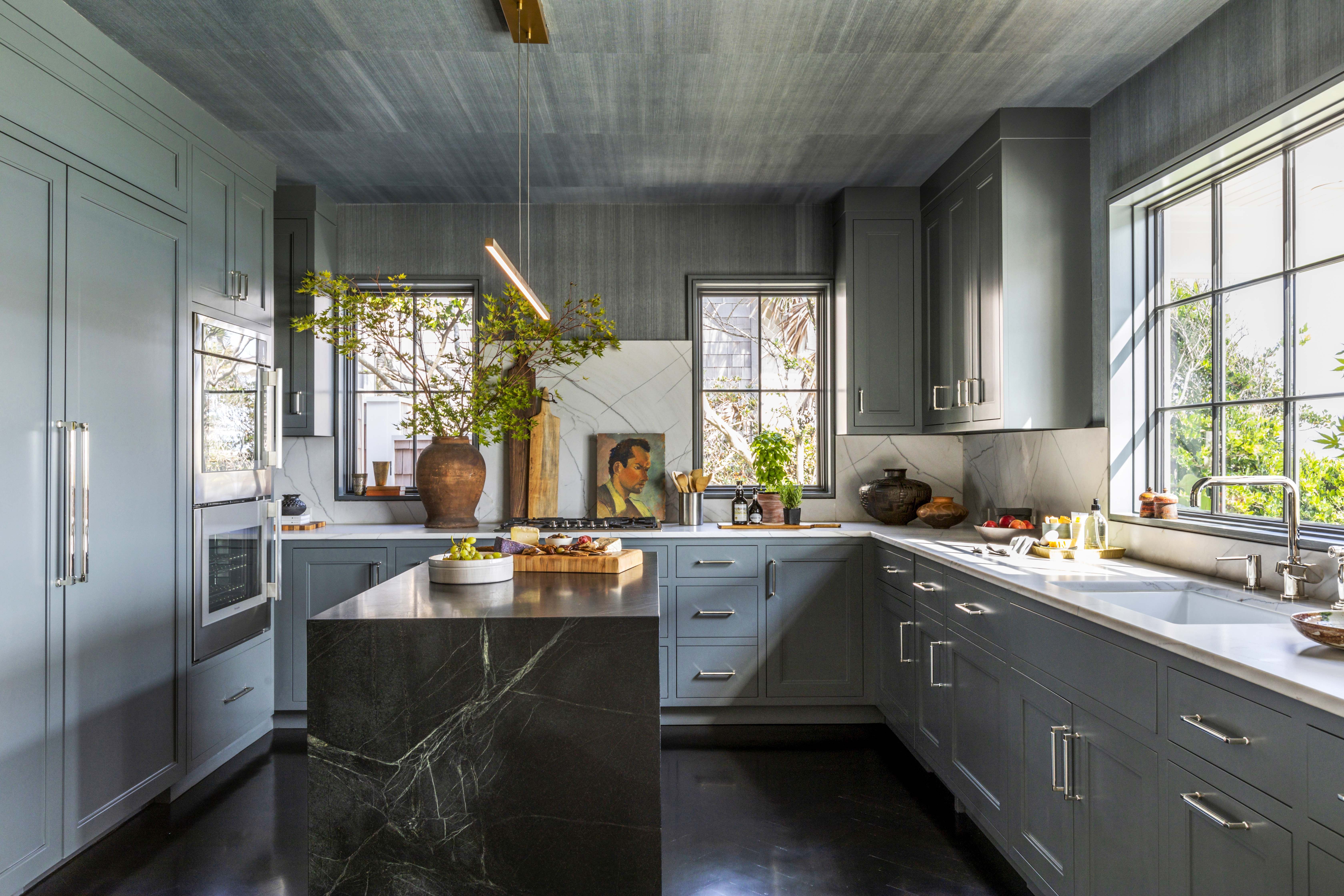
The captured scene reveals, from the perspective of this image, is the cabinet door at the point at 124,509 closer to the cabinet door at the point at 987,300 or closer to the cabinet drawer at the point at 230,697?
the cabinet drawer at the point at 230,697

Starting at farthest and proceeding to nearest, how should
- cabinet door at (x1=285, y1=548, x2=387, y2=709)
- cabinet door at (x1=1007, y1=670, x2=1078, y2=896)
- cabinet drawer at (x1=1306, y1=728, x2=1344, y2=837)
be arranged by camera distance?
cabinet door at (x1=285, y1=548, x2=387, y2=709) → cabinet door at (x1=1007, y1=670, x2=1078, y2=896) → cabinet drawer at (x1=1306, y1=728, x2=1344, y2=837)

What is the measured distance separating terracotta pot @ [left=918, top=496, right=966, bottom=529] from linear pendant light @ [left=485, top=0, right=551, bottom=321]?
7.15 feet

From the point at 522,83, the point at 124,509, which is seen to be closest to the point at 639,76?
the point at 522,83

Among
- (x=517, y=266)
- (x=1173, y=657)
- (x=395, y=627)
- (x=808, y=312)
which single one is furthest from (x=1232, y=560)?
(x=517, y=266)

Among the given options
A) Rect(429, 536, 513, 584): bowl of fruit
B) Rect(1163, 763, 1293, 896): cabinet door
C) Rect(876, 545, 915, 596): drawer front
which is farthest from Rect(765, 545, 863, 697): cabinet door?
Rect(1163, 763, 1293, 896): cabinet door

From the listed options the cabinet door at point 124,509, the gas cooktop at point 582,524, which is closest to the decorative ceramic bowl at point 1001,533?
the gas cooktop at point 582,524

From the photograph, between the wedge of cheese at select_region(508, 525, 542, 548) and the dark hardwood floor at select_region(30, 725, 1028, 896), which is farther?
the wedge of cheese at select_region(508, 525, 542, 548)

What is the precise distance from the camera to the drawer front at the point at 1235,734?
134cm

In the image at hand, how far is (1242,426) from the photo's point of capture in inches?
101

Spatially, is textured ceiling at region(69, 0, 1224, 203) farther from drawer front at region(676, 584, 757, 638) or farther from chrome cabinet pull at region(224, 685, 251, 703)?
chrome cabinet pull at region(224, 685, 251, 703)

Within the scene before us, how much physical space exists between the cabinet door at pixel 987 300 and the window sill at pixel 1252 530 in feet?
2.47

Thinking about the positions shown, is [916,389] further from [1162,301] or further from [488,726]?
[488,726]

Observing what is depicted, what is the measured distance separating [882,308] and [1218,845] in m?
3.08

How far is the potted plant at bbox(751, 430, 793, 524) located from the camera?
4250 mm
